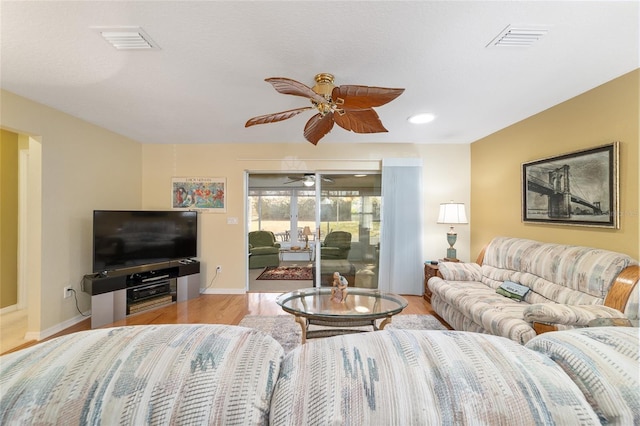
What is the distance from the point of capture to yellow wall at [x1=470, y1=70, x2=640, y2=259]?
83.6 inches

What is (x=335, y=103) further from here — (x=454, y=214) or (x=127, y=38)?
(x=454, y=214)

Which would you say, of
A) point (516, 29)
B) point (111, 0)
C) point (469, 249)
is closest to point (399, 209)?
point (469, 249)

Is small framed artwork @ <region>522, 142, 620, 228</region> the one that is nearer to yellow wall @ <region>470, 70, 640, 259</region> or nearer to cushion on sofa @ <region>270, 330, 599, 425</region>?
yellow wall @ <region>470, 70, 640, 259</region>

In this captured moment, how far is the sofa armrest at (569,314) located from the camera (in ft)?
5.66

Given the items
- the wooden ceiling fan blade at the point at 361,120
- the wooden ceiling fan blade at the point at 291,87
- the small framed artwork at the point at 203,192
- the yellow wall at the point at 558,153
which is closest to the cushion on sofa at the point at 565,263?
the yellow wall at the point at 558,153

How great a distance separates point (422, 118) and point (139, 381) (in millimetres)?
3317

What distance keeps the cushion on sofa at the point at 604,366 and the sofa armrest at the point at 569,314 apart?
1.55 meters

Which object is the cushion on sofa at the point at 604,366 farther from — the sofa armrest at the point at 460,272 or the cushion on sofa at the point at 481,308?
the sofa armrest at the point at 460,272

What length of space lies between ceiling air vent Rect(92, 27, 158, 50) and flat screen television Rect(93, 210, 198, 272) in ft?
7.38

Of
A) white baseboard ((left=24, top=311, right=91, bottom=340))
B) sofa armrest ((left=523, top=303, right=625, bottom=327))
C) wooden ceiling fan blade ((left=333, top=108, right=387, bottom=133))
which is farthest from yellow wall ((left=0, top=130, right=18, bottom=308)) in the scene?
sofa armrest ((left=523, top=303, right=625, bottom=327))

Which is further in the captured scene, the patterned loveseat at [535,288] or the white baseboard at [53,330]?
the white baseboard at [53,330]

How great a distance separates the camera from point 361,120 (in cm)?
213

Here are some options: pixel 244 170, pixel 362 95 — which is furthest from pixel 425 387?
pixel 244 170

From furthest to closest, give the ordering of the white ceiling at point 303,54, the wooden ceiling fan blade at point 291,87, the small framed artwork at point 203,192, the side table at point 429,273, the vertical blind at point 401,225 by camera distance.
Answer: the small framed artwork at point 203,192 < the vertical blind at point 401,225 < the side table at point 429,273 < the wooden ceiling fan blade at point 291,87 < the white ceiling at point 303,54
